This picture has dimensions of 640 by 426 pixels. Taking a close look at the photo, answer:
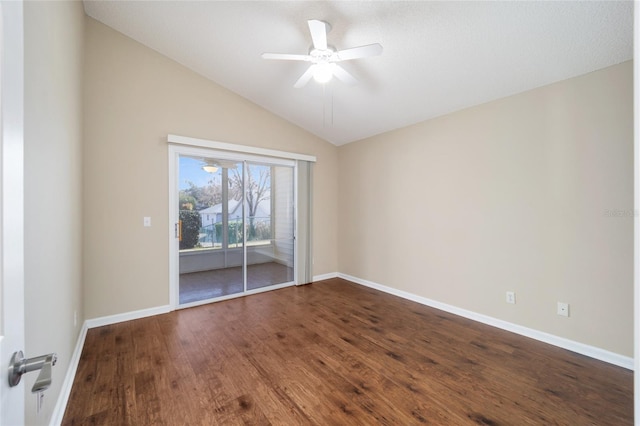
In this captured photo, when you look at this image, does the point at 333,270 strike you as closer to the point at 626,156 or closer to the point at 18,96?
the point at 626,156

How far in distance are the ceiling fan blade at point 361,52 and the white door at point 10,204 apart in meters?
1.92

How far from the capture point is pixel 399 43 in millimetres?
2479

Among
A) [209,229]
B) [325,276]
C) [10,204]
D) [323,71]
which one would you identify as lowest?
[325,276]

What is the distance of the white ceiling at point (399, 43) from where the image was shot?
2.06 meters

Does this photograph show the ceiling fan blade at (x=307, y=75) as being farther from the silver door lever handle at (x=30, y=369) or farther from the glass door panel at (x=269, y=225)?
the silver door lever handle at (x=30, y=369)

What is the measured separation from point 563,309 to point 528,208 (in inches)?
39.4

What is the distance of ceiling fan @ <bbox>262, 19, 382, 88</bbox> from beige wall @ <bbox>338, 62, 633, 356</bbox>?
5.60ft

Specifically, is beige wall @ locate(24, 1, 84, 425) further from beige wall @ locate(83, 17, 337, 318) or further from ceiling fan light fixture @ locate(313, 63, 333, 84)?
ceiling fan light fixture @ locate(313, 63, 333, 84)

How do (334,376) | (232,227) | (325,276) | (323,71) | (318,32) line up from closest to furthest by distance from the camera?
(318,32) < (334,376) < (323,71) < (232,227) < (325,276)

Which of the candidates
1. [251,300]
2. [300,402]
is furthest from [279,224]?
[300,402]

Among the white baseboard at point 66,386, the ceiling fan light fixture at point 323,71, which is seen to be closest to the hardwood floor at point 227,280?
the white baseboard at point 66,386

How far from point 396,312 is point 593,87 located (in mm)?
2979

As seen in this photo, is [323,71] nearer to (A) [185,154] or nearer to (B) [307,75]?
(B) [307,75]

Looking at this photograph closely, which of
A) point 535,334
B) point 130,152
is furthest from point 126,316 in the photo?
point 535,334
